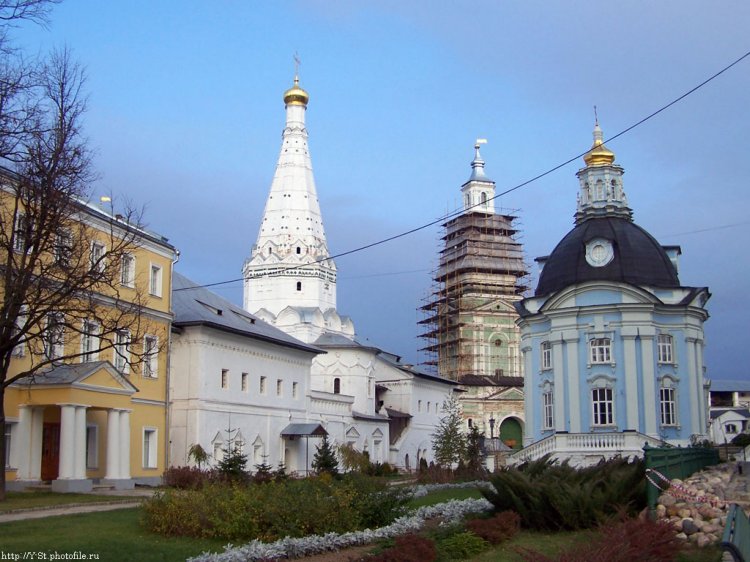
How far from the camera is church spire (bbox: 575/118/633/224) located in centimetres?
5575

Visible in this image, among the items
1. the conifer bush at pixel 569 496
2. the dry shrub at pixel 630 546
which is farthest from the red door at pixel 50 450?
the dry shrub at pixel 630 546

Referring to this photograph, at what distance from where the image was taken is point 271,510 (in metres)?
15.5

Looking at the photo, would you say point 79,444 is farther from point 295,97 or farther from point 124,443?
point 295,97

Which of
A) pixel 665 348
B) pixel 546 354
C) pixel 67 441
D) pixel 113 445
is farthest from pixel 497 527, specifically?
pixel 546 354

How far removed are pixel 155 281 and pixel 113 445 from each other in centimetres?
775

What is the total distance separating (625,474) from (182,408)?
27.6 metres

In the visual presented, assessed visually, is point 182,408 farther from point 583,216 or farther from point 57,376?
point 583,216

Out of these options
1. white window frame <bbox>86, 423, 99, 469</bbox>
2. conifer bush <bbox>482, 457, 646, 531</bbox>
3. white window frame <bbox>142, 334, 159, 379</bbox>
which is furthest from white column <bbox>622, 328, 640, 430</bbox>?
conifer bush <bbox>482, 457, 646, 531</bbox>

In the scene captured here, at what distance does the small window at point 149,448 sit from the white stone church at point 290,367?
2.46 m

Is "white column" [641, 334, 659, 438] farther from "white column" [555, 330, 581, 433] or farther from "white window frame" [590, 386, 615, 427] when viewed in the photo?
"white column" [555, 330, 581, 433]

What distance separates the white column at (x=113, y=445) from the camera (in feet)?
108

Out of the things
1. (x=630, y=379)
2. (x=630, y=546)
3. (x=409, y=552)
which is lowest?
(x=409, y=552)

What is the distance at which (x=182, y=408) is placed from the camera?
41.0 meters

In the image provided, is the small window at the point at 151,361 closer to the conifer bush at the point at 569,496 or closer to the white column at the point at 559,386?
the white column at the point at 559,386
